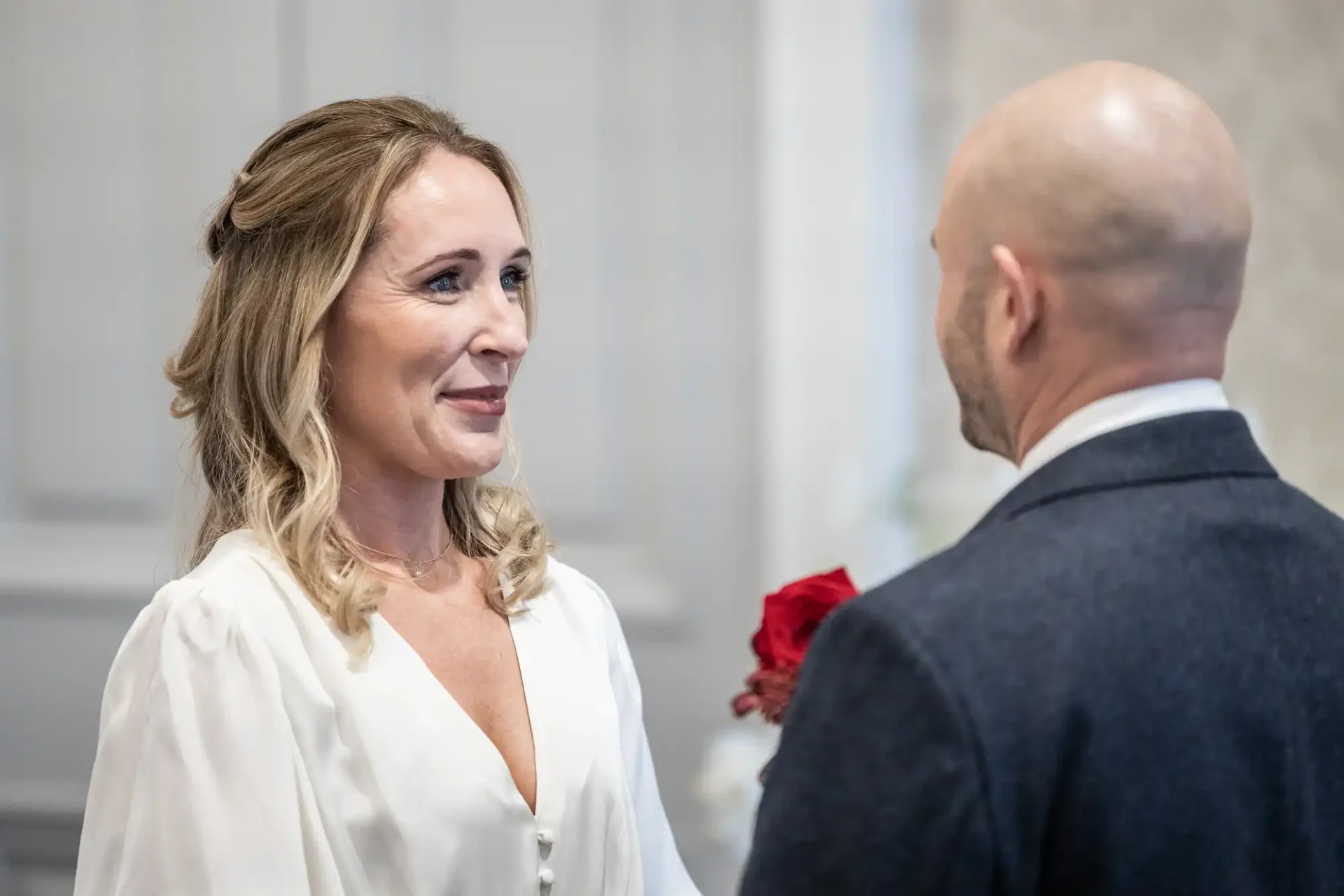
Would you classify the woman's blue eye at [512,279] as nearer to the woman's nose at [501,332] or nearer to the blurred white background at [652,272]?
the woman's nose at [501,332]

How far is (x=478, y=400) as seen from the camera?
1.32m

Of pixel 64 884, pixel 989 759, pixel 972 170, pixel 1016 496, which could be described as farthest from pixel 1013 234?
pixel 64 884

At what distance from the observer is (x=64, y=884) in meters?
2.40

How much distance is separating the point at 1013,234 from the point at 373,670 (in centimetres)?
Answer: 66

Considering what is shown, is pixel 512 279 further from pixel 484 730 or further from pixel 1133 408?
pixel 1133 408

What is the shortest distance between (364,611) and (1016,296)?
64 cm

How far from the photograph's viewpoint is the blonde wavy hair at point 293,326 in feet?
4.16

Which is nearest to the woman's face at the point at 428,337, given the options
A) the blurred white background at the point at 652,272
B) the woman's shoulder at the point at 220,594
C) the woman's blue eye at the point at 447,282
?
the woman's blue eye at the point at 447,282

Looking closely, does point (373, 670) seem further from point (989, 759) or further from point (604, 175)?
point (604, 175)

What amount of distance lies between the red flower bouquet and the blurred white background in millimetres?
1346

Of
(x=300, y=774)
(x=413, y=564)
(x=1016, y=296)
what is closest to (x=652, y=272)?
(x=413, y=564)

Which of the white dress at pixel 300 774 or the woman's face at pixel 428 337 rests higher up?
the woman's face at pixel 428 337

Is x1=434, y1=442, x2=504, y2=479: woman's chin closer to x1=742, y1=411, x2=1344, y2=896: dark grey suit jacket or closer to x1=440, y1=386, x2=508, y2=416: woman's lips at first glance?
x1=440, y1=386, x2=508, y2=416: woman's lips

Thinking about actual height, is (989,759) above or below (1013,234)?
below
